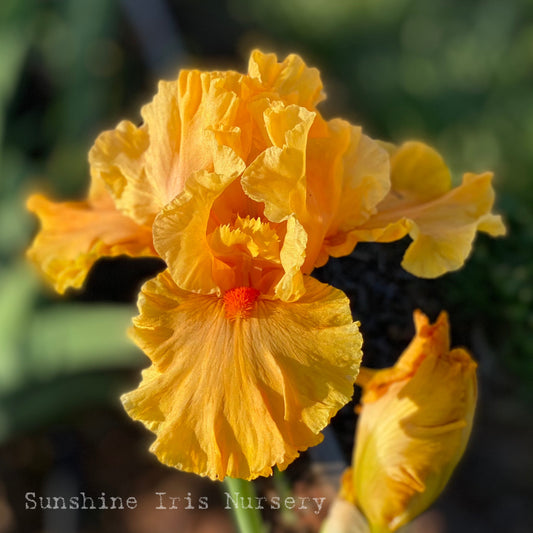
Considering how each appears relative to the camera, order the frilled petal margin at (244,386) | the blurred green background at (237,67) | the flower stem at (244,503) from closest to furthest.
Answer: the frilled petal margin at (244,386)
the flower stem at (244,503)
the blurred green background at (237,67)

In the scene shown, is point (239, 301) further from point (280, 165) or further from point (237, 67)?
point (237, 67)

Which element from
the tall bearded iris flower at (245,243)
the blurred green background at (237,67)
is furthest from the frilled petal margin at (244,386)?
the blurred green background at (237,67)

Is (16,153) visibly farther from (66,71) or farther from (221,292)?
(221,292)

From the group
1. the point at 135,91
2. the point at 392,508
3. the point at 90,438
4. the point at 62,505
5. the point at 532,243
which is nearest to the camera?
the point at 392,508

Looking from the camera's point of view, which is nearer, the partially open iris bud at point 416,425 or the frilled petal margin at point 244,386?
the frilled petal margin at point 244,386

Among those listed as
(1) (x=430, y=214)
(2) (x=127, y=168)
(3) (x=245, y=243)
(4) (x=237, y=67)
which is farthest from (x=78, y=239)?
(4) (x=237, y=67)

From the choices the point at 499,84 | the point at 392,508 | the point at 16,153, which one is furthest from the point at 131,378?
the point at 499,84

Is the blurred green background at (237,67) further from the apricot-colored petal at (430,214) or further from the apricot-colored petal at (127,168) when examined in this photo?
the apricot-colored petal at (127,168)
